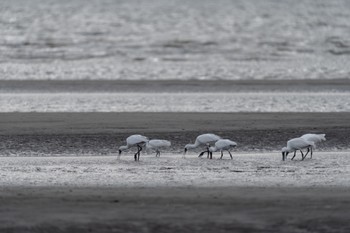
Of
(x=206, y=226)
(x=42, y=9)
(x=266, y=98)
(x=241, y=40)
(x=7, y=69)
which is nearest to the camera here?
(x=206, y=226)

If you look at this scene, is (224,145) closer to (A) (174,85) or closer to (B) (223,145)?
(B) (223,145)

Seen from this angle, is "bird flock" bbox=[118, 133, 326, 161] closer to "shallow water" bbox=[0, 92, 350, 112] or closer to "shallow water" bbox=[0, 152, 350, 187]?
"shallow water" bbox=[0, 152, 350, 187]

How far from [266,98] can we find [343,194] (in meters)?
14.0

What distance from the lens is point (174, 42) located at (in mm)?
54625

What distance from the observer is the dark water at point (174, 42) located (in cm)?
3912

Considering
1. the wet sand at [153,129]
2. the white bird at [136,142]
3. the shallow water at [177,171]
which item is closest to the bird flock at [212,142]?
→ the white bird at [136,142]

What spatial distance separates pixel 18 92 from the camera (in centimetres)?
3138

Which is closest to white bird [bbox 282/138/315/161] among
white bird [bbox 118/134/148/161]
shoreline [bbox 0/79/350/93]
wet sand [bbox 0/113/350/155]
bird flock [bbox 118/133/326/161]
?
bird flock [bbox 118/133/326/161]

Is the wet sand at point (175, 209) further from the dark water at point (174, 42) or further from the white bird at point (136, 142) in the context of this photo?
the dark water at point (174, 42)

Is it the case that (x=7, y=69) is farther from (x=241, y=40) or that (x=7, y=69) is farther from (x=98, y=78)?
(x=241, y=40)

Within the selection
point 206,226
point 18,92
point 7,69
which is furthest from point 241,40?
point 206,226

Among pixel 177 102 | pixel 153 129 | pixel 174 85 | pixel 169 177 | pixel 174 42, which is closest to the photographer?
pixel 169 177

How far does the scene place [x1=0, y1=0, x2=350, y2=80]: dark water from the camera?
3912 cm

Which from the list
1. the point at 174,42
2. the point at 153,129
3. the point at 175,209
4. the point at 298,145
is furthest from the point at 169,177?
the point at 174,42
